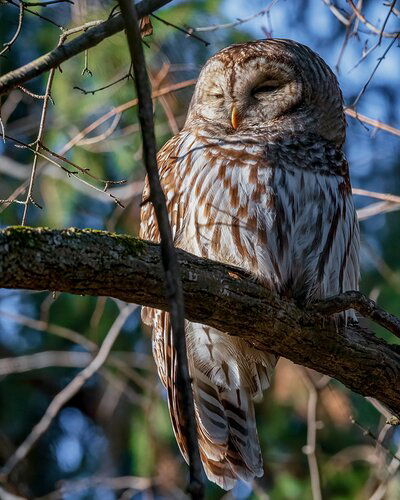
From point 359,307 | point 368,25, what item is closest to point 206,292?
point 359,307

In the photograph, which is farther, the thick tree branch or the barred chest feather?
the barred chest feather

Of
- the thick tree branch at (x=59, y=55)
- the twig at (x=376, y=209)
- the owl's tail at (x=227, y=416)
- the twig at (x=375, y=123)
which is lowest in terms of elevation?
the owl's tail at (x=227, y=416)

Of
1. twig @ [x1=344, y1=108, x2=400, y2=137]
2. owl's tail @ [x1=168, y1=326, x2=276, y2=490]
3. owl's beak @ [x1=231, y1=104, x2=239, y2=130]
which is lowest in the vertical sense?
owl's tail @ [x1=168, y1=326, x2=276, y2=490]

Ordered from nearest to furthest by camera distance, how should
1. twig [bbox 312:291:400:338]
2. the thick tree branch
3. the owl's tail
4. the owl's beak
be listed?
1. the thick tree branch
2. twig [bbox 312:291:400:338]
3. the owl's tail
4. the owl's beak

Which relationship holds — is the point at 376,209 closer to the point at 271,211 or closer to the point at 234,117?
the point at 234,117

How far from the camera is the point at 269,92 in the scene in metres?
4.77

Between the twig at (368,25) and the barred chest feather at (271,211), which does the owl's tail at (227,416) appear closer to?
the barred chest feather at (271,211)

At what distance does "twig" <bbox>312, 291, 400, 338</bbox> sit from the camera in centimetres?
361

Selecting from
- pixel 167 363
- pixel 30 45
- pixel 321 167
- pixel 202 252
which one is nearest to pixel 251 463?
pixel 167 363

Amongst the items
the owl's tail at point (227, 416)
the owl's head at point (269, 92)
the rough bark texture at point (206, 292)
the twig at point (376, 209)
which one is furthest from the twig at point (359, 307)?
the twig at point (376, 209)

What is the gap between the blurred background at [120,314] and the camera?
6.60 metres

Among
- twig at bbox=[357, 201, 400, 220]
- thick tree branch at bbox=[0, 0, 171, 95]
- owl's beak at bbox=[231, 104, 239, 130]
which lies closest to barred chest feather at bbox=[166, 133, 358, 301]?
owl's beak at bbox=[231, 104, 239, 130]

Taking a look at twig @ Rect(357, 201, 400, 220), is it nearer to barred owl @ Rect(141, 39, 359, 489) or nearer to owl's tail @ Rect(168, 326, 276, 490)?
barred owl @ Rect(141, 39, 359, 489)

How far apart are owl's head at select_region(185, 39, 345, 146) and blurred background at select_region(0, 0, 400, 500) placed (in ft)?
3.41
